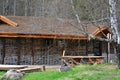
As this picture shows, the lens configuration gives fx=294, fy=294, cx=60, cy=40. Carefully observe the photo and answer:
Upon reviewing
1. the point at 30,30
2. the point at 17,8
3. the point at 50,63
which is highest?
the point at 17,8

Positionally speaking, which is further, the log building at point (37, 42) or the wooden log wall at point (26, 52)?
the wooden log wall at point (26, 52)

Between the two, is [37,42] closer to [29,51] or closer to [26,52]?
[29,51]

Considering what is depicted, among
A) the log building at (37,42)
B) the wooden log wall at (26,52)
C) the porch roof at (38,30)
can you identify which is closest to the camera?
the porch roof at (38,30)

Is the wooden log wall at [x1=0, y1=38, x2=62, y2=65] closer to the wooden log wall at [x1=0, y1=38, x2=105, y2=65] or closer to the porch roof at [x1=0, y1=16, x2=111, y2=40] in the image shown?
the wooden log wall at [x1=0, y1=38, x2=105, y2=65]

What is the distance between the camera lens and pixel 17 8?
4444 centimetres

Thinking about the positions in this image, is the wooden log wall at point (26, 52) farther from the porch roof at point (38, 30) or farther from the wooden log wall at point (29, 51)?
the porch roof at point (38, 30)

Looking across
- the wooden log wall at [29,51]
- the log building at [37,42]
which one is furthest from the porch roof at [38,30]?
the wooden log wall at [29,51]

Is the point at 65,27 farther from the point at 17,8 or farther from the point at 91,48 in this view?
the point at 17,8

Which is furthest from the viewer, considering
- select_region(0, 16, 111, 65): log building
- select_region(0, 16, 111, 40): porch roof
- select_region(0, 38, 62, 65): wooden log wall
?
select_region(0, 38, 62, 65): wooden log wall

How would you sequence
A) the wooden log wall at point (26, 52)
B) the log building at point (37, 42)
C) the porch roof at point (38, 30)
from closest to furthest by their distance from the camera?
the porch roof at point (38, 30)
the log building at point (37, 42)
the wooden log wall at point (26, 52)

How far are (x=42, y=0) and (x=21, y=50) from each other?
22697mm

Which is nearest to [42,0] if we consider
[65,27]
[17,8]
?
[17,8]

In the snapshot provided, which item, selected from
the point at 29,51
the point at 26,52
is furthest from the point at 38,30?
the point at 26,52

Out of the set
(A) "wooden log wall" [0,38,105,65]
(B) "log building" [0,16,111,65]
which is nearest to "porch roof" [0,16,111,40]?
(B) "log building" [0,16,111,65]
